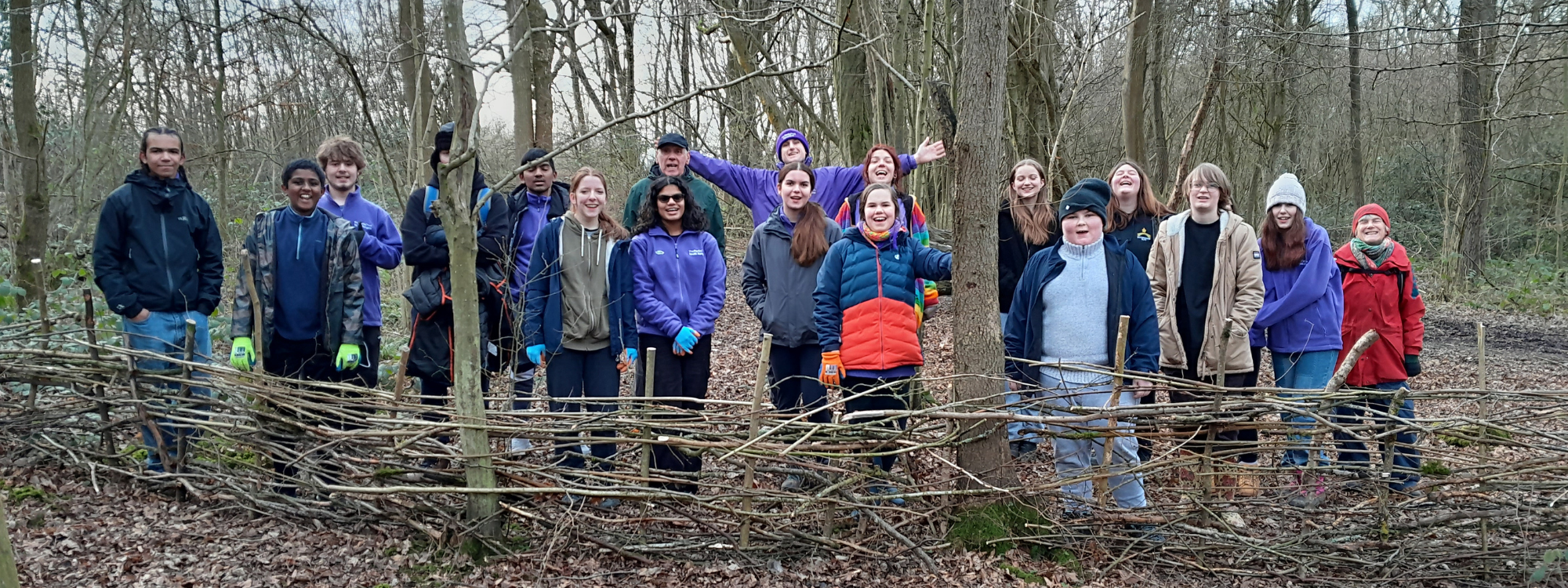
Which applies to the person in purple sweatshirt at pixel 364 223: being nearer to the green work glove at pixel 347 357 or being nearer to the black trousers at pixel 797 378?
the green work glove at pixel 347 357

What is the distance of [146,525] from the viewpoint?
3.65m

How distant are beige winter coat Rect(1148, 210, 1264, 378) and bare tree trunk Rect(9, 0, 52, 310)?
741cm

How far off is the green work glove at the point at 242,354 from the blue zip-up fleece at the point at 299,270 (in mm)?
158

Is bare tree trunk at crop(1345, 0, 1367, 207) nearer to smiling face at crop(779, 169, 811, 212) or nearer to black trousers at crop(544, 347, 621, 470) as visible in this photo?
Answer: smiling face at crop(779, 169, 811, 212)

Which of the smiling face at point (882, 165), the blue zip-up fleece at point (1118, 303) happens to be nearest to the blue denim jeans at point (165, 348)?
the smiling face at point (882, 165)

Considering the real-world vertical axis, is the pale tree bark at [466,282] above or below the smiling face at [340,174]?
below

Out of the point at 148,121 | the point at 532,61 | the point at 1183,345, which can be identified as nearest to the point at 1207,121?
the point at 532,61

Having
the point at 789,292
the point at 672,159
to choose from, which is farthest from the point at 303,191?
the point at 789,292

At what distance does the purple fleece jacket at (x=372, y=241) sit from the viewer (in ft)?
14.2

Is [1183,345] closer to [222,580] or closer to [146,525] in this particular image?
[222,580]

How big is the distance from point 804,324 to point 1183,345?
6.33 ft

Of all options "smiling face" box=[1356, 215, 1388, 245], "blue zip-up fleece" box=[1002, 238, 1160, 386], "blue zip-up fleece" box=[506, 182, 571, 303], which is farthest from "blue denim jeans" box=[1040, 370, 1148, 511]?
→ "blue zip-up fleece" box=[506, 182, 571, 303]

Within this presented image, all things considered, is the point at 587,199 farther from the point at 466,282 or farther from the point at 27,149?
the point at 27,149

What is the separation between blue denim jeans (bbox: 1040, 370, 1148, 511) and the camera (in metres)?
3.56
